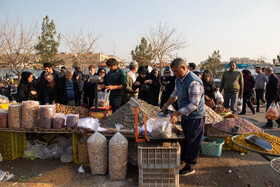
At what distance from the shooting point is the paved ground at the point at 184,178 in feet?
9.42

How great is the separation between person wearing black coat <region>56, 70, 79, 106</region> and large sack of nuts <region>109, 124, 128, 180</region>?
2.29 metres

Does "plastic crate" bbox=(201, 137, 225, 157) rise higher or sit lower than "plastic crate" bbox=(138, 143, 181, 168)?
lower

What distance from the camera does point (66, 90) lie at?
4613 mm

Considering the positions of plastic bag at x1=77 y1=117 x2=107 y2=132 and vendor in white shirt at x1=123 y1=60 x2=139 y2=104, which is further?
vendor in white shirt at x1=123 y1=60 x2=139 y2=104

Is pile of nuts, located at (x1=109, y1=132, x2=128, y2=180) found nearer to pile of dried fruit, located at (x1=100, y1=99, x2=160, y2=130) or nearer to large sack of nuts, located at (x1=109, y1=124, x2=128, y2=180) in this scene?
large sack of nuts, located at (x1=109, y1=124, x2=128, y2=180)

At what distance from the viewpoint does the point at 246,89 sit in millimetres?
7367

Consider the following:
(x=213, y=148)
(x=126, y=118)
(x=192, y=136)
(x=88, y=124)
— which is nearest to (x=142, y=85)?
(x=126, y=118)

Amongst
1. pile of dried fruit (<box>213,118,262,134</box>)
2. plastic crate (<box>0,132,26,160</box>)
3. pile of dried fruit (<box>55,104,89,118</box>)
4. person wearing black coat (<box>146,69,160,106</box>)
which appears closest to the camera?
pile of dried fruit (<box>213,118,262,134</box>)

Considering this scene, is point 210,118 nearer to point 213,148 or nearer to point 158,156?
point 213,148

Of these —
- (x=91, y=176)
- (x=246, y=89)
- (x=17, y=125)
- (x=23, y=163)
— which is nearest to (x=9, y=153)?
(x=23, y=163)

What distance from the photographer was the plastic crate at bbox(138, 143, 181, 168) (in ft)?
8.26

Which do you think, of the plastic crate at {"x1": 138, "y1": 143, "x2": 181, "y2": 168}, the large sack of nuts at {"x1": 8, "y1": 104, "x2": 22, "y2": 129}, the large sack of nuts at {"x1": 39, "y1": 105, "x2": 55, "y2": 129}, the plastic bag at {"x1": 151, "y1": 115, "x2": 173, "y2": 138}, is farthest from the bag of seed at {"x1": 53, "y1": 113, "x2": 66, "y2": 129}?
the plastic bag at {"x1": 151, "y1": 115, "x2": 173, "y2": 138}

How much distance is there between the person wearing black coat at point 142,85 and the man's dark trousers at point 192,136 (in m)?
1.99

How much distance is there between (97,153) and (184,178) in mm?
1356
